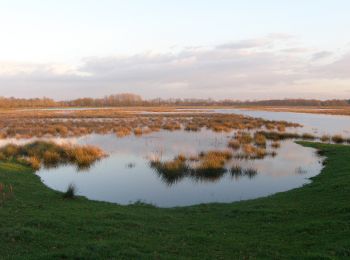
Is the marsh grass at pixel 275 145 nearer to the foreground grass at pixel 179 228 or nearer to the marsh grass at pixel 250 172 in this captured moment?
the marsh grass at pixel 250 172

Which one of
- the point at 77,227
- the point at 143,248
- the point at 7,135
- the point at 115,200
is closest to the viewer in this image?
the point at 143,248

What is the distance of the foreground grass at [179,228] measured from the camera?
800 cm

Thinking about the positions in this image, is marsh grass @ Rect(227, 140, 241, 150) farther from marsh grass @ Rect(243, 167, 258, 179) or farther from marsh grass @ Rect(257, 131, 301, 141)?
marsh grass @ Rect(243, 167, 258, 179)

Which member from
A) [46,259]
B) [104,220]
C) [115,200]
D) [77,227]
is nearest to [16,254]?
[46,259]

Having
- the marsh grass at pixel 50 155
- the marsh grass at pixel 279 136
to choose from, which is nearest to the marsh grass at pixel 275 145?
the marsh grass at pixel 279 136

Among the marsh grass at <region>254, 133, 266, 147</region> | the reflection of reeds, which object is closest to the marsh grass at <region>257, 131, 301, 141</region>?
the marsh grass at <region>254, 133, 266, 147</region>

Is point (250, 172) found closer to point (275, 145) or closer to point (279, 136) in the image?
point (275, 145)

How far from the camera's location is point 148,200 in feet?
54.1

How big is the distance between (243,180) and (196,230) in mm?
10650

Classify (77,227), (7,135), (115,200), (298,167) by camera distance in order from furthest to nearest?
(7,135), (298,167), (115,200), (77,227)

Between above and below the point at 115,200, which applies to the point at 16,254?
above

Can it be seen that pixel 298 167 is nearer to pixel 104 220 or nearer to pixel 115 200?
pixel 115 200

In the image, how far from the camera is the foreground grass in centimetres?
800

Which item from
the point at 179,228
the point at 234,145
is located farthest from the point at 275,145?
the point at 179,228
